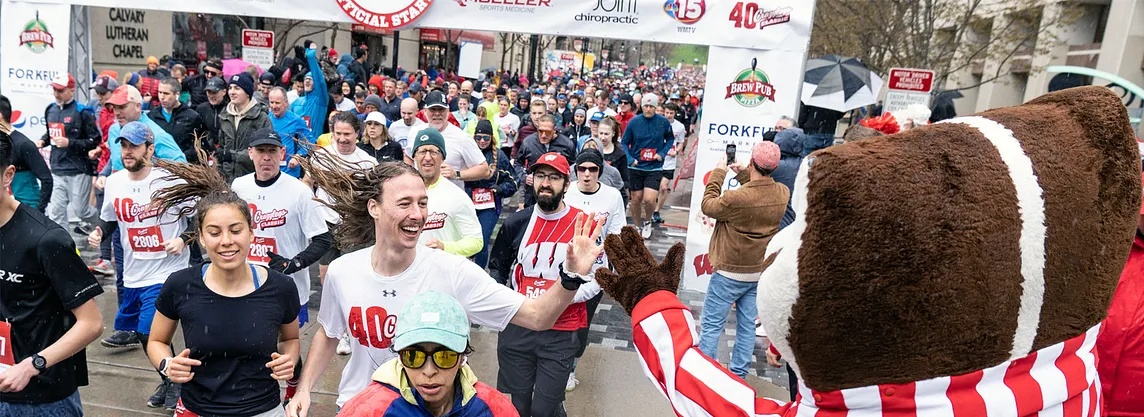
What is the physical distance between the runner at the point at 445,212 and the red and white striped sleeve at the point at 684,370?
9.17ft

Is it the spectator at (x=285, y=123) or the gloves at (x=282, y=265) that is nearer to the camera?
the gloves at (x=282, y=265)

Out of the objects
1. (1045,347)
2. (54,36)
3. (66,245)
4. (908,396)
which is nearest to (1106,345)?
(1045,347)

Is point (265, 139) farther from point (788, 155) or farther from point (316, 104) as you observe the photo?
point (316, 104)

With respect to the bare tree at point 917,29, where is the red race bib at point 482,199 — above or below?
below

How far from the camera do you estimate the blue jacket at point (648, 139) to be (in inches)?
416

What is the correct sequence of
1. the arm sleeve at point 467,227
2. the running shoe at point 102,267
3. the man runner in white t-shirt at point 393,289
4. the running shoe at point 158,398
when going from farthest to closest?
the running shoe at point 102,267 < the arm sleeve at point 467,227 < the running shoe at point 158,398 < the man runner in white t-shirt at point 393,289

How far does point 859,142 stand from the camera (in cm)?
168

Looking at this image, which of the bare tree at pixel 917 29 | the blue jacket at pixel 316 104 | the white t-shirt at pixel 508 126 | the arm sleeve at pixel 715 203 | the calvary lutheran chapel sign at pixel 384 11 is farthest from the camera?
the bare tree at pixel 917 29

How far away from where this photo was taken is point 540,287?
184 inches

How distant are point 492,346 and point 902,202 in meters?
5.02

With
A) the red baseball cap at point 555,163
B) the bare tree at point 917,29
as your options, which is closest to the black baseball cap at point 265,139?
the red baseball cap at point 555,163

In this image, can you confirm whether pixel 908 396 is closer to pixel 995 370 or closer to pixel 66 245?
pixel 995 370

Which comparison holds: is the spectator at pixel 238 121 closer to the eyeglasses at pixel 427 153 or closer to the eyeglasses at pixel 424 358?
the eyeglasses at pixel 427 153

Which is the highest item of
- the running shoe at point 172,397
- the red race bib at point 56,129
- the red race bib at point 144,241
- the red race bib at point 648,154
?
the red race bib at point 648,154
